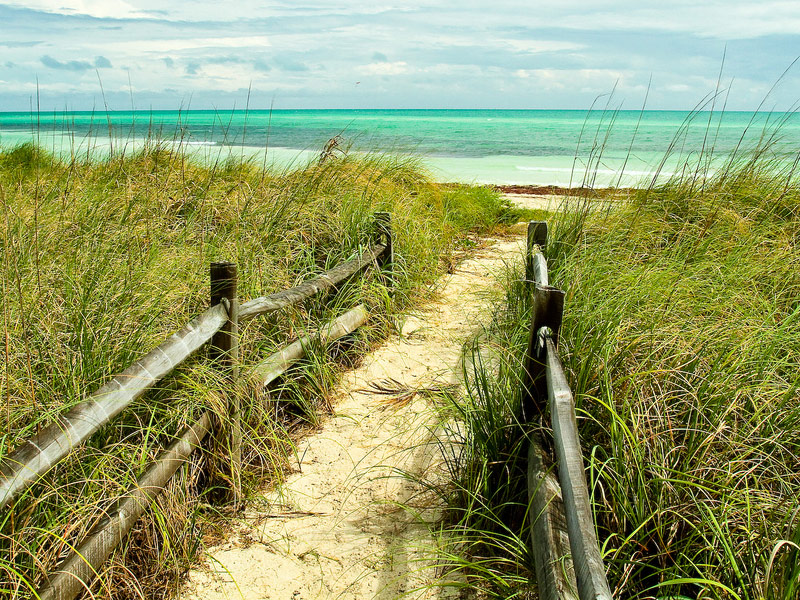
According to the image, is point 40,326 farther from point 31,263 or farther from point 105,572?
point 105,572

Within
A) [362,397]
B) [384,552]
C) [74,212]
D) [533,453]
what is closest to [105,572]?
[384,552]

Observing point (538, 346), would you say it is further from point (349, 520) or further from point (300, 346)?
point (300, 346)

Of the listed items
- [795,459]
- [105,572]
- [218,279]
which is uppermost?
[218,279]

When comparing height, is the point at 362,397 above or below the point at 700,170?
below

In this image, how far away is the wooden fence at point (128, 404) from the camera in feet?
6.56

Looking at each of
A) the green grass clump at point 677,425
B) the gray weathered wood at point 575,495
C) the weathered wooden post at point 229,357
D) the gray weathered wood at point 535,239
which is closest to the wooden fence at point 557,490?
the gray weathered wood at point 575,495

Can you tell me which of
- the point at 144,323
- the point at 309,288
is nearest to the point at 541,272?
the point at 309,288

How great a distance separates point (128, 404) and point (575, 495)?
5.60 ft

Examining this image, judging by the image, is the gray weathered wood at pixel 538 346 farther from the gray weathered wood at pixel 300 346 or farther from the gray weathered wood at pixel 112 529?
the gray weathered wood at pixel 112 529

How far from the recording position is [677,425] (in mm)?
2596

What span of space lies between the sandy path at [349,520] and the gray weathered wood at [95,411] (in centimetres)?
84

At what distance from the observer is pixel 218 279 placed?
10.0 feet

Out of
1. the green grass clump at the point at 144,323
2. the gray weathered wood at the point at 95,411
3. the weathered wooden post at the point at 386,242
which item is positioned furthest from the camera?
the weathered wooden post at the point at 386,242

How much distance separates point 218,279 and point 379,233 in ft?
9.18
